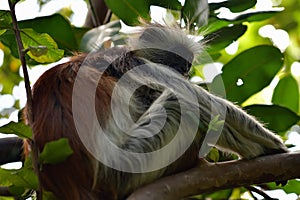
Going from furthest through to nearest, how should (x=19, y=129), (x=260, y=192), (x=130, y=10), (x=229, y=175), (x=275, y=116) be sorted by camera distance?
(x=130, y=10), (x=275, y=116), (x=260, y=192), (x=229, y=175), (x=19, y=129)

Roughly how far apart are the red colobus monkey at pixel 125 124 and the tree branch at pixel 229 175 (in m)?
0.23

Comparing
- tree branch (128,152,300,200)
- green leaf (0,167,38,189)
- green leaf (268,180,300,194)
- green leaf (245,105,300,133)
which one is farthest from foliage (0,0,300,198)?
green leaf (0,167,38,189)

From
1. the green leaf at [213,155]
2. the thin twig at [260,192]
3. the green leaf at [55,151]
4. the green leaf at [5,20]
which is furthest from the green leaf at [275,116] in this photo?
the green leaf at [55,151]

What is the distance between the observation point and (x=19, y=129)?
2.57 metres

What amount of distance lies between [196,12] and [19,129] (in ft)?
6.26

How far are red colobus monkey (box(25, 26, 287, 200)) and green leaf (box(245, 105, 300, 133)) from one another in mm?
299

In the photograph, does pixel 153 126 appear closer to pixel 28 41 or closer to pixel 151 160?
pixel 151 160

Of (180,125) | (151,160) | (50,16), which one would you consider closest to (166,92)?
(180,125)

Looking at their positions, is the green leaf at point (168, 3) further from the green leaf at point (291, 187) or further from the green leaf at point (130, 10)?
the green leaf at point (291, 187)

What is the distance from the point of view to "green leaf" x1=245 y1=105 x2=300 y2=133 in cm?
408

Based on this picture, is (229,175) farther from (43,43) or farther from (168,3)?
(168,3)

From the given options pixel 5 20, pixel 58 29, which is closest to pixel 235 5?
pixel 58 29

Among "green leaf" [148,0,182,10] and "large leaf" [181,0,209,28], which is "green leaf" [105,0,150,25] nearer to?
"green leaf" [148,0,182,10]

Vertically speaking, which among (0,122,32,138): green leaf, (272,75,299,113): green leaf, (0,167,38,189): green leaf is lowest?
(272,75,299,113): green leaf
